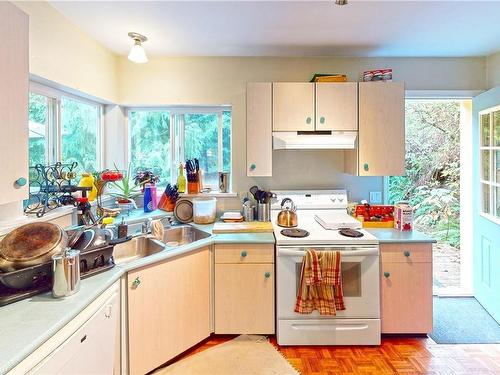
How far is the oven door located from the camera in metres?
2.09

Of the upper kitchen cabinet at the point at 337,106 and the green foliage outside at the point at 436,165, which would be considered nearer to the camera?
the upper kitchen cabinet at the point at 337,106

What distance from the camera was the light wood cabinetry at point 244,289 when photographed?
216 cm

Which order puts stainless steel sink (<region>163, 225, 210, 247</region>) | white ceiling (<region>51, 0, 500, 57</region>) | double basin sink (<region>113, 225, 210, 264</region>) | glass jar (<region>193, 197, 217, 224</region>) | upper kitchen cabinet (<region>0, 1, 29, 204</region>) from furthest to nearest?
glass jar (<region>193, 197, 217, 224</region>)
stainless steel sink (<region>163, 225, 210, 247</region>)
double basin sink (<region>113, 225, 210, 264</region>)
white ceiling (<region>51, 0, 500, 57</region>)
upper kitchen cabinet (<region>0, 1, 29, 204</region>)

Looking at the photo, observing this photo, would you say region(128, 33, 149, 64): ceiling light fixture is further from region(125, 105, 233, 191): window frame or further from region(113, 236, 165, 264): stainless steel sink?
region(113, 236, 165, 264): stainless steel sink

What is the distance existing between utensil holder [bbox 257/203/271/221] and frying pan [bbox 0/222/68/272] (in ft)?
5.06

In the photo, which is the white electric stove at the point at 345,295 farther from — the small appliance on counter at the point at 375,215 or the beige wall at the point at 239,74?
the beige wall at the point at 239,74

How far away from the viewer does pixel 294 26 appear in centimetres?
214

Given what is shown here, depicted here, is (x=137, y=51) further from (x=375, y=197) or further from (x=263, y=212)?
(x=375, y=197)

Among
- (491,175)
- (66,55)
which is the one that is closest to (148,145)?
(66,55)

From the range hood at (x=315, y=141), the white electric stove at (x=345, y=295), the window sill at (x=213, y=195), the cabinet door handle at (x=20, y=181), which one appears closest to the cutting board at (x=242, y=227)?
the white electric stove at (x=345, y=295)

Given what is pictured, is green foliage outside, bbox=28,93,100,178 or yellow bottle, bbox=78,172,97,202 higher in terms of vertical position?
green foliage outside, bbox=28,93,100,178

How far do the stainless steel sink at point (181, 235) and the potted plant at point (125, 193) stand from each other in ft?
1.33

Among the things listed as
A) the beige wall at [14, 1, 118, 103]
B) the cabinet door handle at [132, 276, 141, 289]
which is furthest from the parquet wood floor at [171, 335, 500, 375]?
the beige wall at [14, 1, 118, 103]

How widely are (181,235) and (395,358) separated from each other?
1799 millimetres
